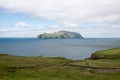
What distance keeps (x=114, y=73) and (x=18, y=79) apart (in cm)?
2666

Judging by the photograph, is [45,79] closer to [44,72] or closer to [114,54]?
[44,72]

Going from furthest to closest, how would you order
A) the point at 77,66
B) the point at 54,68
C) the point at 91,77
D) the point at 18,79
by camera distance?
the point at 77,66 → the point at 54,68 → the point at 91,77 → the point at 18,79

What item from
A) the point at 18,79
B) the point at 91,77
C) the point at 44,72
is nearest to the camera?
the point at 18,79

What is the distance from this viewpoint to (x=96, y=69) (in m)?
63.3

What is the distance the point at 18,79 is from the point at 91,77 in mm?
17378

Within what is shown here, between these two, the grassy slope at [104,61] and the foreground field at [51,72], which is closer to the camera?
the foreground field at [51,72]

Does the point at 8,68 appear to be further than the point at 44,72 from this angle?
Yes

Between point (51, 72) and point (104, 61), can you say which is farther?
point (104, 61)

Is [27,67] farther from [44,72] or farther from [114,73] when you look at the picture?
[114,73]

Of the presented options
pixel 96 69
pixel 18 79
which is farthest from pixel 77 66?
pixel 18 79

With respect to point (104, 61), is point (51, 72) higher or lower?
lower

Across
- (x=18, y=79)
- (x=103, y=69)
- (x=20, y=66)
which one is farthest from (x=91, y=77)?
(x=20, y=66)

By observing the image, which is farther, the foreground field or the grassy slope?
the grassy slope

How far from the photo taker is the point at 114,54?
3376 inches
